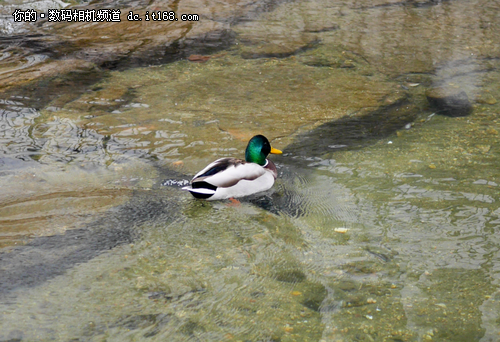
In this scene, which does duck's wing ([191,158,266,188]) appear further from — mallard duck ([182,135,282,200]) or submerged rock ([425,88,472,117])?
submerged rock ([425,88,472,117])

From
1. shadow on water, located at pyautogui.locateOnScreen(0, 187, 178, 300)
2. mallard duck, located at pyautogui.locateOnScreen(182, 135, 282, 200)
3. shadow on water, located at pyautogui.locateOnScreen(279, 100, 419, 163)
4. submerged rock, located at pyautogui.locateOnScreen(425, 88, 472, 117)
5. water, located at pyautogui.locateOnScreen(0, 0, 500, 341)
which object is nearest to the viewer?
water, located at pyautogui.locateOnScreen(0, 0, 500, 341)

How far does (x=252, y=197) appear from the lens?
425 centimetres

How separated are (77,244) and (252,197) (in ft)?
4.63

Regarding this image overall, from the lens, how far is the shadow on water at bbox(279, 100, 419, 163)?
191 inches

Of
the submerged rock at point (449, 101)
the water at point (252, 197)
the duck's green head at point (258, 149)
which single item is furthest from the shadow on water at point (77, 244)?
the submerged rock at point (449, 101)

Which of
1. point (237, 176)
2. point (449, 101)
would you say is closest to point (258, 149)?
point (237, 176)

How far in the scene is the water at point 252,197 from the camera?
9.37ft

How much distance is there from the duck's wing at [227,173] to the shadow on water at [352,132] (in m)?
0.59

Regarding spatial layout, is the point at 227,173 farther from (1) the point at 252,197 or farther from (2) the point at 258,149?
(2) the point at 258,149

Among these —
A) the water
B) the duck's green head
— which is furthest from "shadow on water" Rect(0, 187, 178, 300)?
the duck's green head

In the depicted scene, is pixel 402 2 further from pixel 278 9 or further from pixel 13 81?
pixel 13 81

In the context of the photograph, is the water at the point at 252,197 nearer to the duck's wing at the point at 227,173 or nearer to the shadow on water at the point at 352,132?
the shadow on water at the point at 352,132

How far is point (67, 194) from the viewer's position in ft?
13.2

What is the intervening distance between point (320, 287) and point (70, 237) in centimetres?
164
